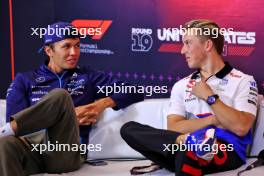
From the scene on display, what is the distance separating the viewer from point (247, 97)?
243cm

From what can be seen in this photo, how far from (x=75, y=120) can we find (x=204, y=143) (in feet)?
2.27

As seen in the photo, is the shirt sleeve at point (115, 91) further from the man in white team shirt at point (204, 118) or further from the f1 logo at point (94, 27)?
the f1 logo at point (94, 27)

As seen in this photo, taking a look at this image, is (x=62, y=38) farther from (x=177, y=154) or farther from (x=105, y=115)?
(x=177, y=154)

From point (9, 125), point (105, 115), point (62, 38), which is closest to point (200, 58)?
point (105, 115)

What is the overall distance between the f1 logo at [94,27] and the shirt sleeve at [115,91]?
2.20 feet

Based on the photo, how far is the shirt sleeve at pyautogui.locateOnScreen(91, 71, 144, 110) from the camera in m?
2.69

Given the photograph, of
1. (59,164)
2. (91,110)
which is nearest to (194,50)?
(91,110)

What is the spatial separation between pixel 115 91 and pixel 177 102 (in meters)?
0.38

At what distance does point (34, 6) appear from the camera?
3.48m

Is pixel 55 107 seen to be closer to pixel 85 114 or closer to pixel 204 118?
pixel 85 114

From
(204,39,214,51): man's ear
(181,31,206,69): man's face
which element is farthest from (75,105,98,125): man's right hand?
(204,39,214,51): man's ear

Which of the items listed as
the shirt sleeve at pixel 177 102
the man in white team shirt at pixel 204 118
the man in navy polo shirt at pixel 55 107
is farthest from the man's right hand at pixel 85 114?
the shirt sleeve at pixel 177 102

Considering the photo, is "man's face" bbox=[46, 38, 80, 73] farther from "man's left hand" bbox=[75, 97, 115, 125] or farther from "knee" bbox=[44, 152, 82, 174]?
"knee" bbox=[44, 152, 82, 174]

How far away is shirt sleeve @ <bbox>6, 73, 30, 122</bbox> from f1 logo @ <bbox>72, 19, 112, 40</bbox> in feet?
2.71
